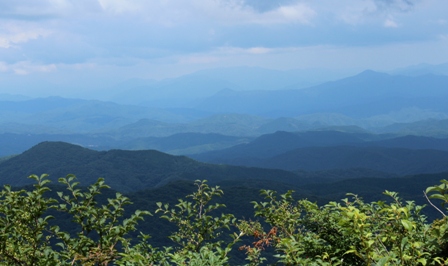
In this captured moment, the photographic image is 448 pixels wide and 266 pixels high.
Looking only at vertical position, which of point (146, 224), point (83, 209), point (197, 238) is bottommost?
point (146, 224)

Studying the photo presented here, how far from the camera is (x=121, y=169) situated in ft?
404

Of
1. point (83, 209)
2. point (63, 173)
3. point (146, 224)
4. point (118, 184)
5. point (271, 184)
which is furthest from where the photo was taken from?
point (63, 173)

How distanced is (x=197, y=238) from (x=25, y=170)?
5169 inches

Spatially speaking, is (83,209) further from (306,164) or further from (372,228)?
(306,164)

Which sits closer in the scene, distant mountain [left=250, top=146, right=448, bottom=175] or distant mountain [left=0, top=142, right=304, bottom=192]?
distant mountain [left=0, top=142, right=304, bottom=192]

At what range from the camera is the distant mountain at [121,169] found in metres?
117

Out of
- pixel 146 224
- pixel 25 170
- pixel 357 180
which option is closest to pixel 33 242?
pixel 146 224

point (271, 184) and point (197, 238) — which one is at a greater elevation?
point (197, 238)

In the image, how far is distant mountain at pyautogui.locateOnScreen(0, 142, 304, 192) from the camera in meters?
117

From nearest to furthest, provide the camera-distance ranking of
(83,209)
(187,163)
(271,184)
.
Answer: (83,209), (271,184), (187,163)

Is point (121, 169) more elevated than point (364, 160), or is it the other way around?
point (121, 169)

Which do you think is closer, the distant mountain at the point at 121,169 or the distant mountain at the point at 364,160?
the distant mountain at the point at 121,169

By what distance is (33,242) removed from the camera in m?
6.39

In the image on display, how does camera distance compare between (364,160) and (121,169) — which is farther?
(364,160)
